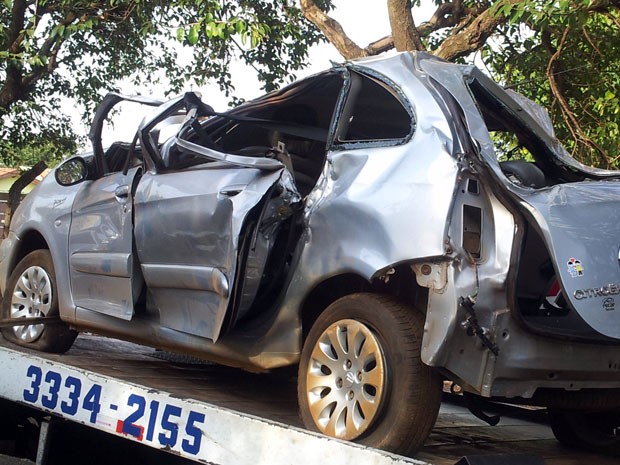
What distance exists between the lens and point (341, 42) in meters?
8.95

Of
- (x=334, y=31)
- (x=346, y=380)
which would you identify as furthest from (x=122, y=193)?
(x=334, y=31)

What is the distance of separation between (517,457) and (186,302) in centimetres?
179

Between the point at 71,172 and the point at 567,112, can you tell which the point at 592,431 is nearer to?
the point at 71,172

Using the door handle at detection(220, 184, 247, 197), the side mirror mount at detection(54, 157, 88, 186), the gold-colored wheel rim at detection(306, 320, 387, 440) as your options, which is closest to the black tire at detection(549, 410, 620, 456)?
the gold-colored wheel rim at detection(306, 320, 387, 440)

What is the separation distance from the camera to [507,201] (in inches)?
118

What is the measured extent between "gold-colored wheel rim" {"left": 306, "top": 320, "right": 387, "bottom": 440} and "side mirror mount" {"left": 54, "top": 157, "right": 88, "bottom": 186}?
7.62 feet

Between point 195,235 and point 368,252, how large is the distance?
1.02 meters

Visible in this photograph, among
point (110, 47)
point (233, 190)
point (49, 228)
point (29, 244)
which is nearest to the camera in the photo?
point (233, 190)

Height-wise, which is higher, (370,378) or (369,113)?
(369,113)

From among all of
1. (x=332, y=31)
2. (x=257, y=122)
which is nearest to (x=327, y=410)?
(x=257, y=122)

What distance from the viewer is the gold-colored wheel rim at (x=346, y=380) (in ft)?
10.0

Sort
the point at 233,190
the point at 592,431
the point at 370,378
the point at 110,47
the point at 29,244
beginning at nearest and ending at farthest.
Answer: the point at 370,378 < the point at 233,190 < the point at 592,431 < the point at 29,244 < the point at 110,47

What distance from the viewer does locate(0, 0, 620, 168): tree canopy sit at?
318 inches

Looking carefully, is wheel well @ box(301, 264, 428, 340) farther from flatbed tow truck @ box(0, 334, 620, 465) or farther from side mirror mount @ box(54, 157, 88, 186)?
side mirror mount @ box(54, 157, 88, 186)
